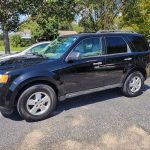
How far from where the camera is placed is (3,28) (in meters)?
13.1

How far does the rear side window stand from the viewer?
6621 mm

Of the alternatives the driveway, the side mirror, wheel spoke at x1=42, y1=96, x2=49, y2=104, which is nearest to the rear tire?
the driveway

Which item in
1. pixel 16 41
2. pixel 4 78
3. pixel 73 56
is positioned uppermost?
pixel 16 41

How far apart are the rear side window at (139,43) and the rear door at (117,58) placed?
29 centimetres

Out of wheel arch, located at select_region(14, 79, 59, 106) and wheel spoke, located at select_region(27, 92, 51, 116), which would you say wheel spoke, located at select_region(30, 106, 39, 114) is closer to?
wheel spoke, located at select_region(27, 92, 51, 116)

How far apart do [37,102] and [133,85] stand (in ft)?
9.34

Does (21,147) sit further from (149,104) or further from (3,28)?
(3,28)

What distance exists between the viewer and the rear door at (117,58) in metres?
6.05

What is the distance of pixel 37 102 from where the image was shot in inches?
199

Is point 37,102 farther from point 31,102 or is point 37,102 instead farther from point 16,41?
point 16,41

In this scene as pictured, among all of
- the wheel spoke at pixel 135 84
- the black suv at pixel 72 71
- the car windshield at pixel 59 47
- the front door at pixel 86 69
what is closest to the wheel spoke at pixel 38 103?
the black suv at pixel 72 71

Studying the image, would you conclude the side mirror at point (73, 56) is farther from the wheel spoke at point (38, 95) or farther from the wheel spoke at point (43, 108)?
the wheel spoke at point (43, 108)

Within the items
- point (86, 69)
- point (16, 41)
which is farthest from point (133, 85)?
point (16, 41)

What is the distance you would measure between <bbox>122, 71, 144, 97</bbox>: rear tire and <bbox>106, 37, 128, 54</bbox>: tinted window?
752 millimetres
